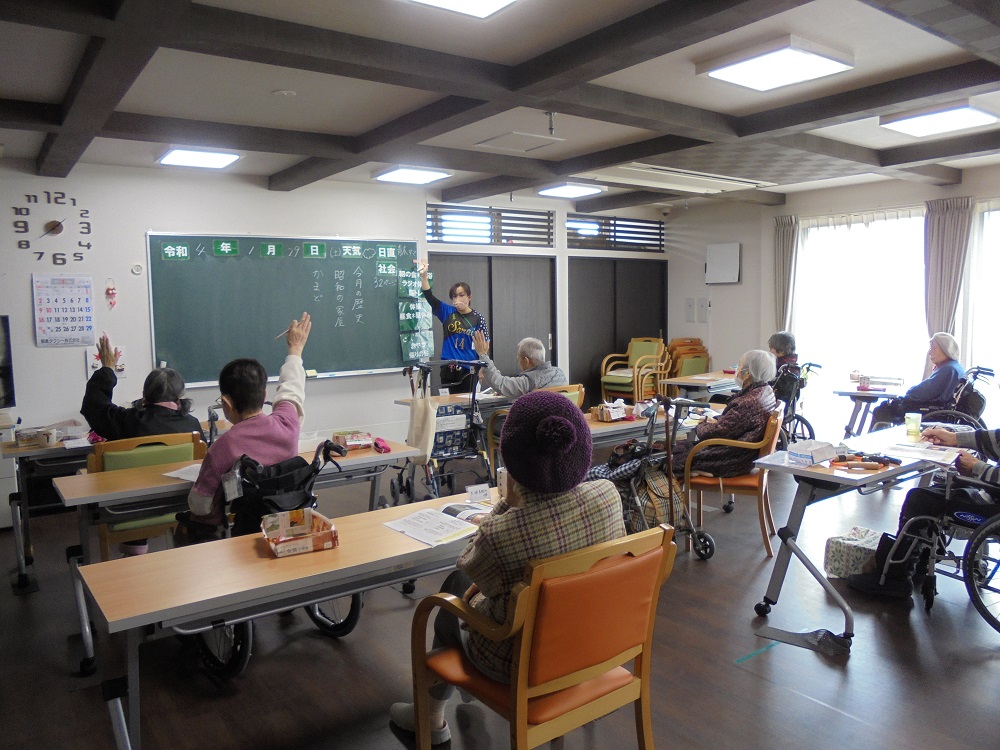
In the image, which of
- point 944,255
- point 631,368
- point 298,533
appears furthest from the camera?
point 631,368

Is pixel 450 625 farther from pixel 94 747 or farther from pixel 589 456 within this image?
pixel 94 747

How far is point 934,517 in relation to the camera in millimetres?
3203

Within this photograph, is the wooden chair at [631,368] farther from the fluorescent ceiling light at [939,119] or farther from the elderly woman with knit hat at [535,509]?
the elderly woman with knit hat at [535,509]

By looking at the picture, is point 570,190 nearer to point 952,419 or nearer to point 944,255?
point 944,255

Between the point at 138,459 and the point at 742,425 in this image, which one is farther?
the point at 742,425

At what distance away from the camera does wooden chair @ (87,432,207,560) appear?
3250mm

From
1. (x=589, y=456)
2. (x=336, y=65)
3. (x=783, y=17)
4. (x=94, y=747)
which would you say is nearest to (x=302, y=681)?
(x=94, y=747)

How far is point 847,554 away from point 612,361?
19.4 feet

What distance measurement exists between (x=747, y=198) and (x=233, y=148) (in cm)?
545

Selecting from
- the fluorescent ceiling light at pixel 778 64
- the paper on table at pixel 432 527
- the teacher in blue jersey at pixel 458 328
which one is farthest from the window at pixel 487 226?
the paper on table at pixel 432 527

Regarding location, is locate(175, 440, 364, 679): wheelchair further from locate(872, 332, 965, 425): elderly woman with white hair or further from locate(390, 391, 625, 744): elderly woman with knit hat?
locate(872, 332, 965, 425): elderly woman with white hair

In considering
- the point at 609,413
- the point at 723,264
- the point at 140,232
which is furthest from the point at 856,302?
the point at 140,232

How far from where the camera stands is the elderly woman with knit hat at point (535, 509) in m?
1.74

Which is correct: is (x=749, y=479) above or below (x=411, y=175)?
below
